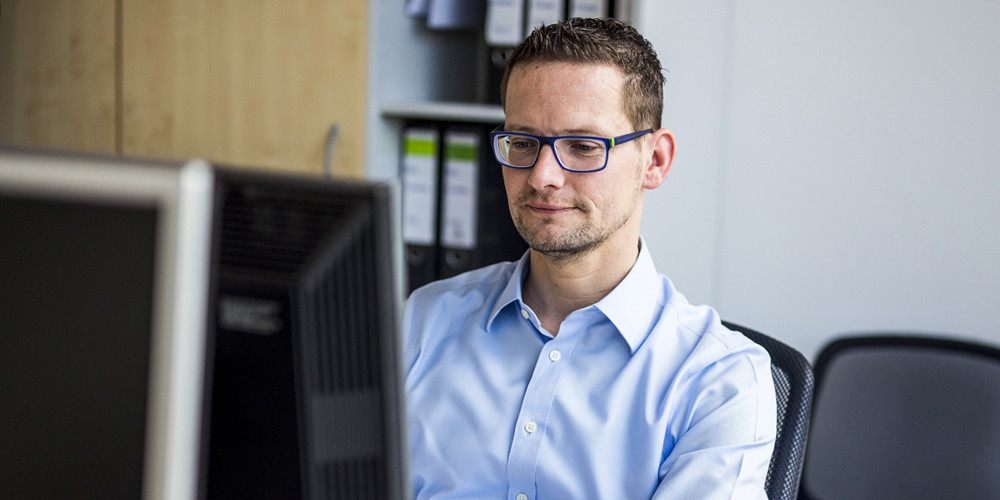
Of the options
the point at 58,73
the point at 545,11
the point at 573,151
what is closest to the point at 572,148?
the point at 573,151

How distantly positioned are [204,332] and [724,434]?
0.73 meters

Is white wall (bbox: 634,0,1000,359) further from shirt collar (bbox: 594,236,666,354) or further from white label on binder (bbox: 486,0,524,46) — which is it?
shirt collar (bbox: 594,236,666,354)

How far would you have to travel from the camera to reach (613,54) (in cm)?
129

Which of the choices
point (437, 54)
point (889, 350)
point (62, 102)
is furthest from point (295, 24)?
point (889, 350)

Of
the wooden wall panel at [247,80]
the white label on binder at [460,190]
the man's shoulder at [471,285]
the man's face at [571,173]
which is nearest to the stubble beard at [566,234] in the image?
the man's face at [571,173]

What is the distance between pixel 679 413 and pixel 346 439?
0.69 m

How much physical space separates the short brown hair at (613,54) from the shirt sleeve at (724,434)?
15.0 inches

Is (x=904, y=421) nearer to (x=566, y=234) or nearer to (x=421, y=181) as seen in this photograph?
(x=566, y=234)

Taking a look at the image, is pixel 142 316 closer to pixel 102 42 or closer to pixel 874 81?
pixel 874 81

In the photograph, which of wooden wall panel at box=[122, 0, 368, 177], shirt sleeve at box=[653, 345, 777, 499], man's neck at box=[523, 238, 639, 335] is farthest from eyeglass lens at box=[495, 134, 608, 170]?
wooden wall panel at box=[122, 0, 368, 177]

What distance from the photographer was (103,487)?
535 millimetres

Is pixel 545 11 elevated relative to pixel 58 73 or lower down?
elevated

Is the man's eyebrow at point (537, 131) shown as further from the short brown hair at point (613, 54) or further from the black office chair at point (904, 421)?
the black office chair at point (904, 421)

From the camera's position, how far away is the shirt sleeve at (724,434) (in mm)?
1060
